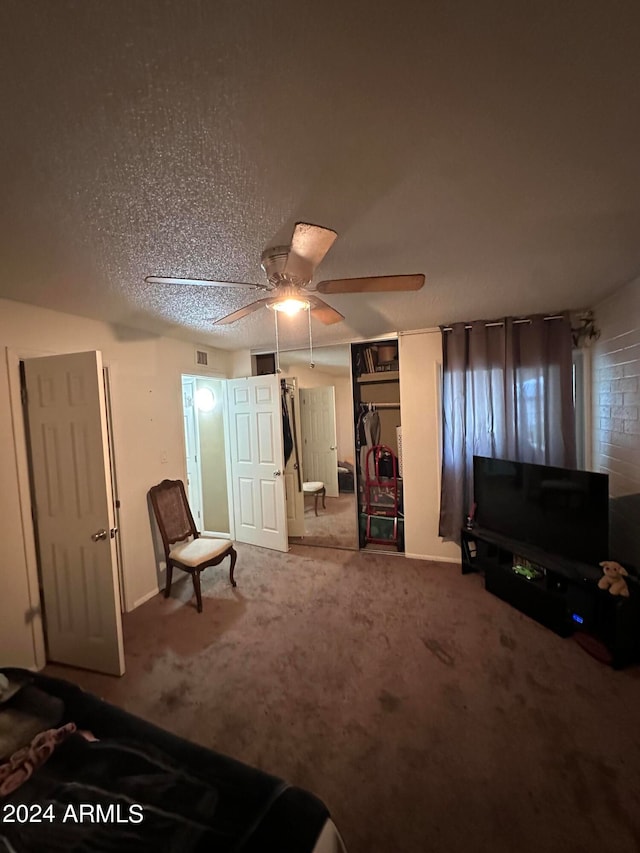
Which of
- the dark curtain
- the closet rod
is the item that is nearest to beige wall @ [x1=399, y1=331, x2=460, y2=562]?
the dark curtain

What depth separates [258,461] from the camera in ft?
12.8

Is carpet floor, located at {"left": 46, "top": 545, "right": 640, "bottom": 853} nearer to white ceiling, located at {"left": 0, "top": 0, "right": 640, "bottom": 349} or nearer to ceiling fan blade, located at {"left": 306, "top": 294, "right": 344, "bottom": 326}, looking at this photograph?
ceiling fan blade, located at {"left": 306, "top": 294, "right": 344, "bottom": 326}

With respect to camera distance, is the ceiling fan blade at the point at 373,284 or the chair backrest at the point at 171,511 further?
the chair backrest at the point at 171,511

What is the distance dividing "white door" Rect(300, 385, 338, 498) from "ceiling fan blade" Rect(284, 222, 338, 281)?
4.21 metres

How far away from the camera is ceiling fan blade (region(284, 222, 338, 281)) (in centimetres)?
109

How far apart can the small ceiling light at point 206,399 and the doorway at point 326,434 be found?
1.15 metres

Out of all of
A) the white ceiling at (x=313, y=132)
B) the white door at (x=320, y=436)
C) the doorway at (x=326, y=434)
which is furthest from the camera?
the white door at (x=320, y=436)

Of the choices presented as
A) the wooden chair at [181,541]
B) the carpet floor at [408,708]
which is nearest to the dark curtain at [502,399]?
the carpet floor at [408,708]

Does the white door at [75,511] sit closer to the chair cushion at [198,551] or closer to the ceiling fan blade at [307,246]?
the chair cushion at [198,551]

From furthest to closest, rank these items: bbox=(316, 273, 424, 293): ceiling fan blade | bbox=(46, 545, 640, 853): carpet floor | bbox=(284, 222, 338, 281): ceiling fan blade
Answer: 1. bbox=(316, 273, 424, 293): ceiling fan blade
2. bbox=(46, 545, 640, 853): carpet floor
3. bbox=(284, 222, 338, 281): ceiling fan blade

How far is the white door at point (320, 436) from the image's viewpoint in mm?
5672

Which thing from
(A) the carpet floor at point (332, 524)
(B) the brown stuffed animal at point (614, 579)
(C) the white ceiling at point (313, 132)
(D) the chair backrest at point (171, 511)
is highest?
(C) the white ceiling at point (313, 132)

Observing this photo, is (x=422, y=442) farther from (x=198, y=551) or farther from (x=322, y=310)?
(x=198, y=551)

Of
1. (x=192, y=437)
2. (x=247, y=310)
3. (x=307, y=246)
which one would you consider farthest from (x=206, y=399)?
(x=307, y=246)
